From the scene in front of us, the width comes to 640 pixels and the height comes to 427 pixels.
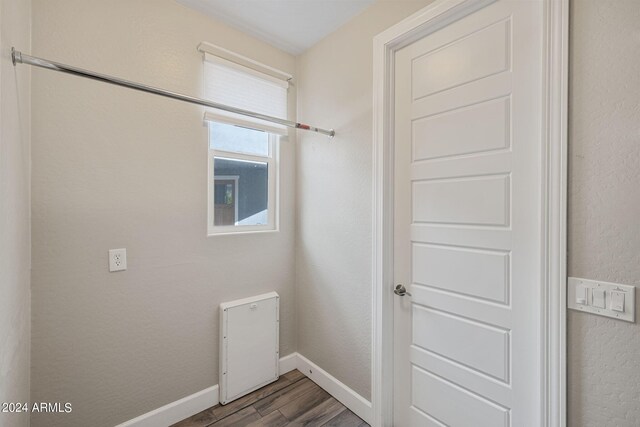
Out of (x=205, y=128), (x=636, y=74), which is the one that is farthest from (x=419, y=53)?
(x=205, y=128)

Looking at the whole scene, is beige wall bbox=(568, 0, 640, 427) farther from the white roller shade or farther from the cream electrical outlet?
the cream electrical outlet

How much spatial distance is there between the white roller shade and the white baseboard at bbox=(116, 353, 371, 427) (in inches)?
73.5

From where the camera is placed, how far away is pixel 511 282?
44.9 inches

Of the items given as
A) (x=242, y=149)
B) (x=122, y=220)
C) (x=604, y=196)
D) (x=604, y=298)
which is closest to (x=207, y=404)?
(x=122, y=220)

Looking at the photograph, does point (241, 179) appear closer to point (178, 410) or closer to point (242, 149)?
point (242, 149)

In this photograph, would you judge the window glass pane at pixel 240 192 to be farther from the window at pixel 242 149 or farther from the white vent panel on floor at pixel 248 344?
the white vent panel on floor at pixel 248 344

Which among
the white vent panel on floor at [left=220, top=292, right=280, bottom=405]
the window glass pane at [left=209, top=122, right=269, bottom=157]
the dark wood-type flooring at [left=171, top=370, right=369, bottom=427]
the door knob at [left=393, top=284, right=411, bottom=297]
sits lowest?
the dark wood-type flooring at [left=171, top=370, right=369, bottom=427]

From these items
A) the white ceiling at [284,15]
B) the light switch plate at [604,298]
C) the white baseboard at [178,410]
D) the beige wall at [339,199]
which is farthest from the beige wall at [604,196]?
the white baseboard at [178,410]

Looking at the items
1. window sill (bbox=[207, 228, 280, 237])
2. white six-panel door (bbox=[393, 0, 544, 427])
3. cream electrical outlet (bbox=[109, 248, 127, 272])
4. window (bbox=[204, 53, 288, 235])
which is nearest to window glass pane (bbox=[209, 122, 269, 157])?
window (bbox=[204, 53, 288, 235])

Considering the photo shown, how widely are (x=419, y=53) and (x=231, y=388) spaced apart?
95.5 inches

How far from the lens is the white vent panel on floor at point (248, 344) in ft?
6.00

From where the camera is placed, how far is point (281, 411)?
69.9 inches

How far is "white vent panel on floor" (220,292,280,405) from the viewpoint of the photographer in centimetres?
183

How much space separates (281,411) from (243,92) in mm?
2243
